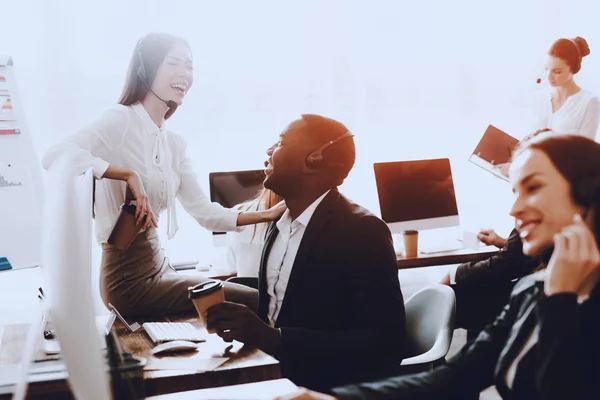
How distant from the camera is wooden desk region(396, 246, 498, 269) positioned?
320 centimetres

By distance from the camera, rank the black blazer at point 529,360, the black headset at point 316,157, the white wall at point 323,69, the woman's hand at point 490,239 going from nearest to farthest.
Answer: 1. the black blazer at point 529,360
2. the black headset at point 316,157
3. the woman's hand at point 490,239
4. the white wall at point 323,69

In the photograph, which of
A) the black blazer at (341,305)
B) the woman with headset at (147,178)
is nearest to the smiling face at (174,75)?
the woman with headset at (147,178)

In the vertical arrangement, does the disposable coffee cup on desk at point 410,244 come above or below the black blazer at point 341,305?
below

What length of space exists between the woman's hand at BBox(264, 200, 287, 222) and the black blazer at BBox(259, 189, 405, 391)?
0.40m

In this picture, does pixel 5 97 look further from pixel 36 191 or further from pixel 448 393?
pixel 448 393

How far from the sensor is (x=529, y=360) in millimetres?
1137

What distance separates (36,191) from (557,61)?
3060 mm

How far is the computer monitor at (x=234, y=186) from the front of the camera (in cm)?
311

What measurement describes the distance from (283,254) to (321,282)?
24cm

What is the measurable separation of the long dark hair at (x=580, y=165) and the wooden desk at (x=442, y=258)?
2043 millimetres

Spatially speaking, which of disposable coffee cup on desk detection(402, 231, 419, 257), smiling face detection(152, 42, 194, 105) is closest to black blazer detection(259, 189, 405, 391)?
smiling face detection(152, 42, 194, 105)

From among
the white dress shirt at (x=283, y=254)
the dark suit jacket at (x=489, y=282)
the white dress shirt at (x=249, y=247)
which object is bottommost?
the dark suit jacket at (x=489, y=282)

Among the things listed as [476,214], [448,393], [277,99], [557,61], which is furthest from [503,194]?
[448,393]

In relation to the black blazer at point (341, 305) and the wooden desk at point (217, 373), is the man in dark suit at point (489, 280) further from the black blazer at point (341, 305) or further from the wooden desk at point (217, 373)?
the wooden desk at point (217, 373)
